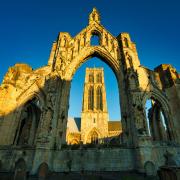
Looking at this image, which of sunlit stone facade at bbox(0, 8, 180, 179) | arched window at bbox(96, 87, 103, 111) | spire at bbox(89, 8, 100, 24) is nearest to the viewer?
sunlit stone facade at bbox(0, 8, 180, 179)

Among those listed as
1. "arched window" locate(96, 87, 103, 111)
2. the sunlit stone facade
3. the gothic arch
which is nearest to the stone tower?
"arched window" locate(96, 87, 103, 111)

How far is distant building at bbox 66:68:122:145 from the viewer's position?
1351 inches

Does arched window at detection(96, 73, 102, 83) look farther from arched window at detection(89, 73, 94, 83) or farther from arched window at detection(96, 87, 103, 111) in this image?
arched window at detection(96, 87, 103, 111)

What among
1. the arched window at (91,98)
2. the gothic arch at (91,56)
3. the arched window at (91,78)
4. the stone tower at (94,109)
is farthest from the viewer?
the arched window at (91,78)

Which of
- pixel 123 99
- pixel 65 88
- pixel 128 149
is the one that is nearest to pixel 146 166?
pixel 128 149

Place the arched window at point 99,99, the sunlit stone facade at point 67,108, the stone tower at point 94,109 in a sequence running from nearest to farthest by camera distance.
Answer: the sunlit stone facade at point 67,108, the stone tower at point 94,109, the arched window at point 99,99

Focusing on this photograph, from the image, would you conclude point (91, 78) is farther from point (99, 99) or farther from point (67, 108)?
point (67, 108)

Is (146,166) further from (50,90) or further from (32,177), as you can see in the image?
(50,90)

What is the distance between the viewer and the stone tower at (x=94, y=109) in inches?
1351

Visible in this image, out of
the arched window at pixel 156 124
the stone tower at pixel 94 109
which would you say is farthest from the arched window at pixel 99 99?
the arched window at pixel 156 124

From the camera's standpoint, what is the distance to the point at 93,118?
1444 inches

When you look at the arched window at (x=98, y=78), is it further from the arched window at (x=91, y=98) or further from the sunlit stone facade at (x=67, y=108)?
the sunlit stone facade at (x=67, y=108)

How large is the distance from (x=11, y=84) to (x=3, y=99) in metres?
1.36

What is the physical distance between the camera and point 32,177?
8836 mm
